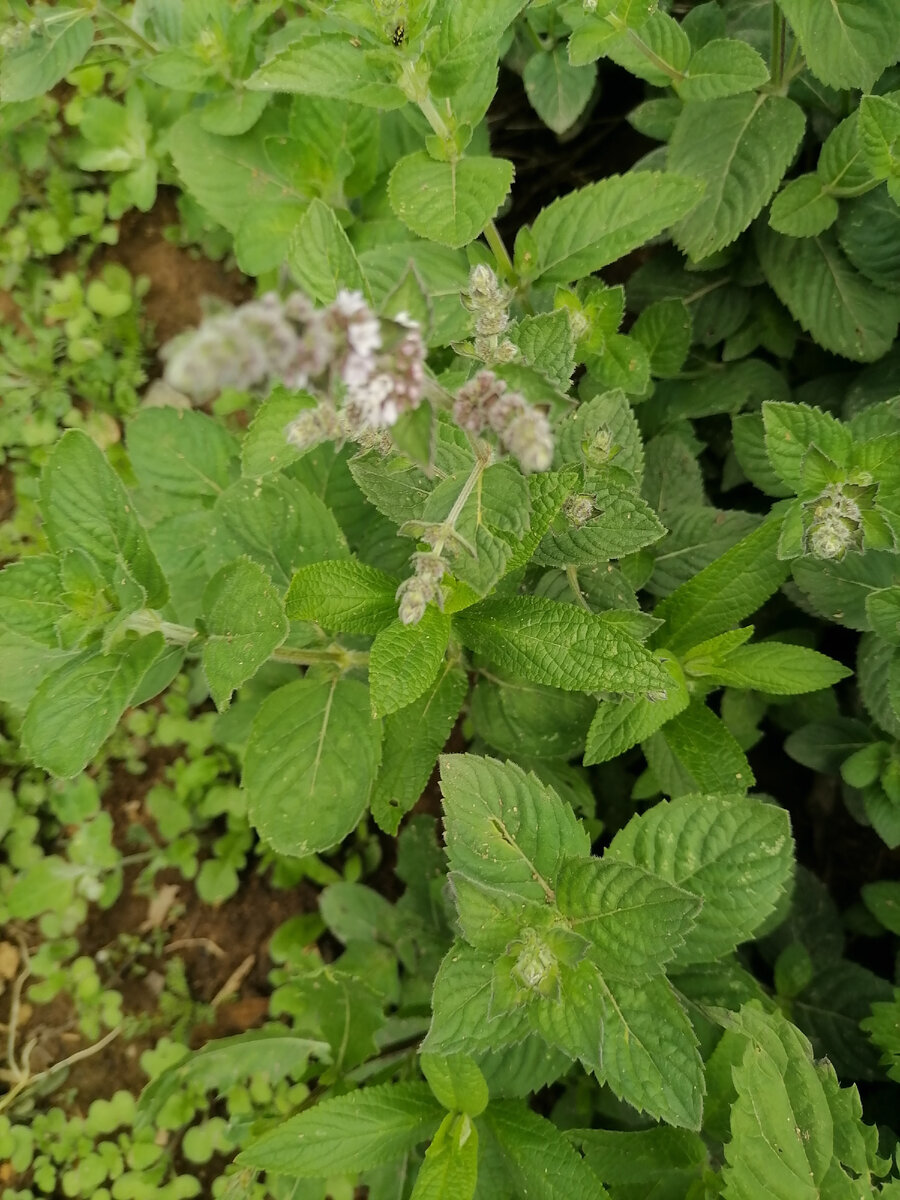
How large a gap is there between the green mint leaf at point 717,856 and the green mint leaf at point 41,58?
253cm

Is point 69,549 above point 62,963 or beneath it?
above

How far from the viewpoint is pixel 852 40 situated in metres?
1.97

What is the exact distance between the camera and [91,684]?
1.69 meters

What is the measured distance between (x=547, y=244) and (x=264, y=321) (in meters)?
1.50

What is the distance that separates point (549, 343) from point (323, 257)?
1.35ft

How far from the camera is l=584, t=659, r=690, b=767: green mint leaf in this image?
6.08ft

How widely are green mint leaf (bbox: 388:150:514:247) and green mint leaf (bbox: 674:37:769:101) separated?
567 mm

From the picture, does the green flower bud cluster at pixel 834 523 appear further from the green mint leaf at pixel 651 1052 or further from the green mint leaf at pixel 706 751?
the green mint leaf at pixel 651 1052

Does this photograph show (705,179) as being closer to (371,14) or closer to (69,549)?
(371,14)

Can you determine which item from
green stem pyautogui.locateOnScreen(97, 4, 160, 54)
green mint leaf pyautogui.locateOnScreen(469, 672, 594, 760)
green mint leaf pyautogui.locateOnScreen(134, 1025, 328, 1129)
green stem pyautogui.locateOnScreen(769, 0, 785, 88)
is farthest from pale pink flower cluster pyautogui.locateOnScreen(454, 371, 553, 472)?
green stem pyautogui.locateOnScreen(97, 4, 160, 54)

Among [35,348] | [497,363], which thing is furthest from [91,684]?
[35,348]

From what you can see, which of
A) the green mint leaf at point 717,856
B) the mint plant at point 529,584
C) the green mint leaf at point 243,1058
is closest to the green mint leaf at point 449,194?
the mint plant at point 529,584

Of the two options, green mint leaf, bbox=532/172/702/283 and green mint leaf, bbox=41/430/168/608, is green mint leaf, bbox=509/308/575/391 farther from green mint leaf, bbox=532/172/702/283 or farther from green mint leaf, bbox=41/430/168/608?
green mint leaf, bbox=41/430/168/608

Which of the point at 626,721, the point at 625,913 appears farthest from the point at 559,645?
the point at 625,913
